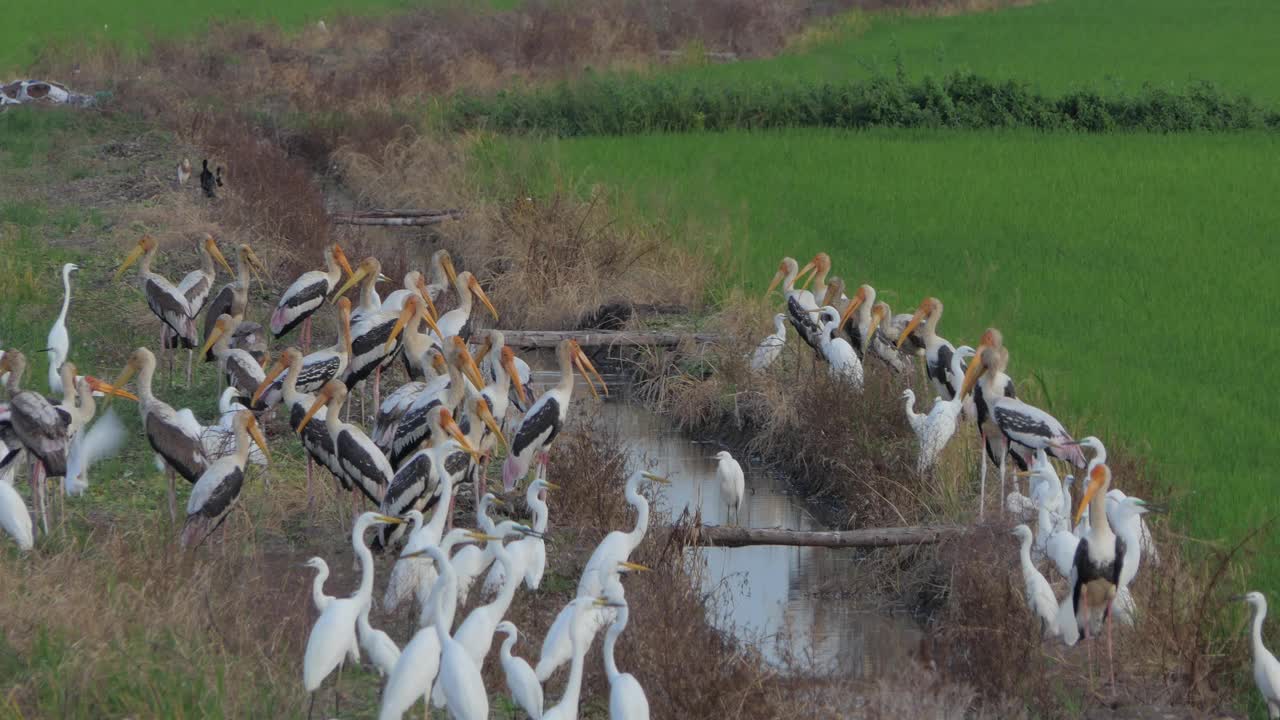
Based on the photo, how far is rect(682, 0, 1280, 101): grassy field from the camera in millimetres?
27609

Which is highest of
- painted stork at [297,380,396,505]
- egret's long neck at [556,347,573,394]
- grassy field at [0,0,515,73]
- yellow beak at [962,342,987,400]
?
yellow beak at [962,342,987,400]

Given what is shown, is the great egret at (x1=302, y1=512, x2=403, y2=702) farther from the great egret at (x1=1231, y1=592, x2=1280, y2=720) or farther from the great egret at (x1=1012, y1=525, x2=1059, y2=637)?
the great egret at (x1=1231, y1=592, x2=1280, y2=720)

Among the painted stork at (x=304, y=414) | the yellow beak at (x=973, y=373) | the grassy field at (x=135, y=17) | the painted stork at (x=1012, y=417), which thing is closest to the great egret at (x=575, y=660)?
the painted stork at (x=304, y=414)

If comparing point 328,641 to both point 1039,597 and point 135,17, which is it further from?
point 135,17

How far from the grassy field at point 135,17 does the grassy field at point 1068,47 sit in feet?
37.4

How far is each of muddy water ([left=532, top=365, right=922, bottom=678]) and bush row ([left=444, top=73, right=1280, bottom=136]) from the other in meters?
12.5

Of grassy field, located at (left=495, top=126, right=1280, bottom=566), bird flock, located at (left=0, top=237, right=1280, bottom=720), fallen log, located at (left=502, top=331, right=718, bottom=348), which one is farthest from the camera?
fallen log, located at (left=502, top=331, right=718, bottom=348)

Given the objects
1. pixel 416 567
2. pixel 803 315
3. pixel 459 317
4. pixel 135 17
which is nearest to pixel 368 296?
pixel 459 317

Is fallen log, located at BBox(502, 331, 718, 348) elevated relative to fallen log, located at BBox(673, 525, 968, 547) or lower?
lower

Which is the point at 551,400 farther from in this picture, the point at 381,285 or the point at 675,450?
the point at 381,285

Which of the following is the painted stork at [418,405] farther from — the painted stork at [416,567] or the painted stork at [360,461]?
the painted stork at [416,567]

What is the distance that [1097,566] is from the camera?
22.8ft

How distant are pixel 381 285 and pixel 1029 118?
1170 cm

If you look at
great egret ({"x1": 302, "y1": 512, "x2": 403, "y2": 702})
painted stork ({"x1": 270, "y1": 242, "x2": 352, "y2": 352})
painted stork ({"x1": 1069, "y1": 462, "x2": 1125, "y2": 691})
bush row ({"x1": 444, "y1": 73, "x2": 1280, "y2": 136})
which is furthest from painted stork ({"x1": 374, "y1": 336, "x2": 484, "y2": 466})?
bush row ({"x1": 444, "y1": 73, "x2": 1280, "y2": 136})
